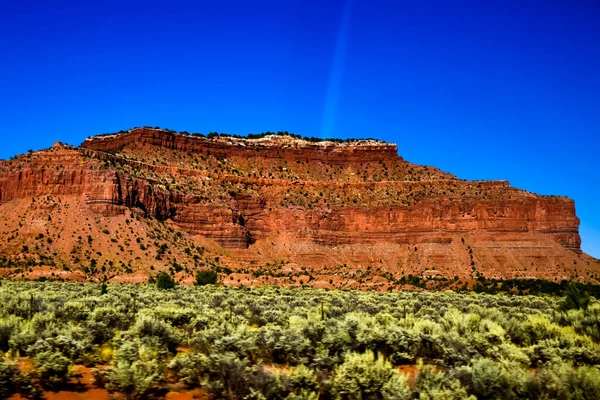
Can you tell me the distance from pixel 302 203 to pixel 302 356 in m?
83.2

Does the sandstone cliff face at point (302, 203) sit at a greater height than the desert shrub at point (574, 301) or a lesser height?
greater

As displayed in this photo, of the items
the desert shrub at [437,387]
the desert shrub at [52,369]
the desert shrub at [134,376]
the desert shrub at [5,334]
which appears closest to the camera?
the desert shrub at [437,387]

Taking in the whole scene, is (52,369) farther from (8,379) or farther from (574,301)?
(574,301)

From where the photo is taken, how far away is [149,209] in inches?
3155

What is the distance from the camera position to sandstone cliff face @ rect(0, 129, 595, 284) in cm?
7719

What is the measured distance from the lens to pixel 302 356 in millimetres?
12766

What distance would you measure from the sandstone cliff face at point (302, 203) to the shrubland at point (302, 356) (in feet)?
204

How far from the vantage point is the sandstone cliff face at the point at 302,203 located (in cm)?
7719

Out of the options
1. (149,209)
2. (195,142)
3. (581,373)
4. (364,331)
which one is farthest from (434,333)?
(195,142)

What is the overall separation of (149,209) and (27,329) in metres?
69.3

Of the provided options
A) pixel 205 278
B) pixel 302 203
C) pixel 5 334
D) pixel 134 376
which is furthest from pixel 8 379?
pixel 302 203

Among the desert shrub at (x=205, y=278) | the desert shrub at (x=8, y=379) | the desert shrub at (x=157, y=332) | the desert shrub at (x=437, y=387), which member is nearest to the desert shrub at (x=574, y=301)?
the desert shrub at (x=437, y=387)

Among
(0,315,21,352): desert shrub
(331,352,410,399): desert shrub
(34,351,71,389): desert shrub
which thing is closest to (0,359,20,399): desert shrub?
(34,351,71,389): desert shrub

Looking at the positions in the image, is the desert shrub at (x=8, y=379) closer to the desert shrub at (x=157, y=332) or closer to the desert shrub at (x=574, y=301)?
the desert shrub at (x=157, y=332)
